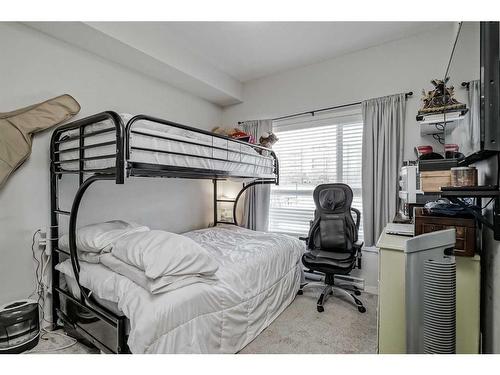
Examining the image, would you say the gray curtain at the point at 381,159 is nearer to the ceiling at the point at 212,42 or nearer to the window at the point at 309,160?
the window at the point at 309,160

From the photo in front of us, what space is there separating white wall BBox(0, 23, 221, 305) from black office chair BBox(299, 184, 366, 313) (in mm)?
1828

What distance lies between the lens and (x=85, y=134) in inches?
68.6

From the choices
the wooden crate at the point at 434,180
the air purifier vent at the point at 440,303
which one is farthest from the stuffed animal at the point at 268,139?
the air purifier vent at the point at 440,303

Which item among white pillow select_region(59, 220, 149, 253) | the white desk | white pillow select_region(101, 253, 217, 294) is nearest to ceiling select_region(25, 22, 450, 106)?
white pillow select_region(59, 220, 149, 253)

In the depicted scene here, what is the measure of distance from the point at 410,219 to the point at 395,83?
5.11ft

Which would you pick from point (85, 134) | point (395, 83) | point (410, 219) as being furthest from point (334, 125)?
point (85, 134)

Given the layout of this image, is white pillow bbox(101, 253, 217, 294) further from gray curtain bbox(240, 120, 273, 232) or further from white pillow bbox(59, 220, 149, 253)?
gray curtain bbox(240, 120, 273, 232)

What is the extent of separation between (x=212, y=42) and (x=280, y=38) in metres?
0.77

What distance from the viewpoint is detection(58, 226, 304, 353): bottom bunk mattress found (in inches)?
50.9

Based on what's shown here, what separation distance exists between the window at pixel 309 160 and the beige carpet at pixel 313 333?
41.5 inches

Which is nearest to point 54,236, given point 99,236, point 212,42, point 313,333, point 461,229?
point 99,236

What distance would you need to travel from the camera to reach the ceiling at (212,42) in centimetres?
224

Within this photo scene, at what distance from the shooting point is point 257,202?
3654 mm
